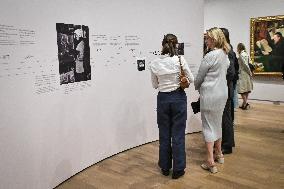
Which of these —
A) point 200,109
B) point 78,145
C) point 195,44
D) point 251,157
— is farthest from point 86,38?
point 251,157

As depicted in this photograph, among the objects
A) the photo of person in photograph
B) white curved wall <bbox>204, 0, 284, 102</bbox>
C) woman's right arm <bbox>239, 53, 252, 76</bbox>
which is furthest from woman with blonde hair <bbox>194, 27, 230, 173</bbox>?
white curved wall <bbox>204, 0, 284, 102</bbox>

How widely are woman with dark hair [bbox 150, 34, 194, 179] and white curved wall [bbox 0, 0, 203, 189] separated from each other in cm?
102

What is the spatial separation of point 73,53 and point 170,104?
4.59 feet

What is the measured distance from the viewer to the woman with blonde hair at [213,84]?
13.1ft

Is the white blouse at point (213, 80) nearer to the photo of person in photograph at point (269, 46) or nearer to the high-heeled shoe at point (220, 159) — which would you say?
the high-heeled shoe at point (220, 159)

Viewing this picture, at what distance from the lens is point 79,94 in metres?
4.24

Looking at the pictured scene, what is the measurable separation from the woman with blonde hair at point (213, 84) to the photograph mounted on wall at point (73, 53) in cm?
152

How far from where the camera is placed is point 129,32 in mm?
4941

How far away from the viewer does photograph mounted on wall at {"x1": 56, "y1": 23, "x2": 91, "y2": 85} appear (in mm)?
3889

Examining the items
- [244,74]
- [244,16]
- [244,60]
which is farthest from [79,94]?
[244,16]

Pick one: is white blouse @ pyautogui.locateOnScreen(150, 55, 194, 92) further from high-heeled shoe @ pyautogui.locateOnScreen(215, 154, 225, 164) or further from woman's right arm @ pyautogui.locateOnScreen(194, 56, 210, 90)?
high-heeled shoe @ pyautogui.locateOnScreen(215, 154, 225, 164)

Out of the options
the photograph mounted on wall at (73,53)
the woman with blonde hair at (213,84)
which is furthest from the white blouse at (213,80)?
the photograph mounted on wall at (73,53)

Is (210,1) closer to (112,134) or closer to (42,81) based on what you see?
(112,134)

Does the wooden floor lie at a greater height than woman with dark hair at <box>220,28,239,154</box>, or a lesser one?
lesser
